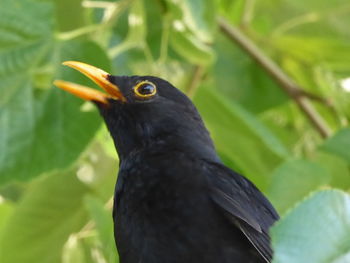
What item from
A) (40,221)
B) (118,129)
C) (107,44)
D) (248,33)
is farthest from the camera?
(248,33)

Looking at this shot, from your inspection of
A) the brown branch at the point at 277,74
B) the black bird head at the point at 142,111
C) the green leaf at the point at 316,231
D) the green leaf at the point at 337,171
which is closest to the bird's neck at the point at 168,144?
the black bird head at the point at 142,111

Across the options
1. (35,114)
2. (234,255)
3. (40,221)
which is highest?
(234,255)

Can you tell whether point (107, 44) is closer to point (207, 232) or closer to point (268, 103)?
point (268, 103)

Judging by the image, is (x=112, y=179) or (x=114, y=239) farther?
(x=112, y=179)

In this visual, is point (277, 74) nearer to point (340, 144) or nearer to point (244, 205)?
point (340, 144)

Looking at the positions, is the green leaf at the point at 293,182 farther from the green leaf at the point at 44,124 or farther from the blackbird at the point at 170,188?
the green leaf at the point at 44,124

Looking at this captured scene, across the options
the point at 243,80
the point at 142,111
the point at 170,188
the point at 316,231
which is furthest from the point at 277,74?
the point at 316,231

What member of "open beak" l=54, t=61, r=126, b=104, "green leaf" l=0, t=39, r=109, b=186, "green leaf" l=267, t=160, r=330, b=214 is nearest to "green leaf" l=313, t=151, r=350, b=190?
"green leaf" l=267, t=160, r=330, b=214

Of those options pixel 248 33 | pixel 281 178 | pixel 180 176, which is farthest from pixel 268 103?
pixel 180 176

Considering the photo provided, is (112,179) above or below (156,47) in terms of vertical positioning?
below
